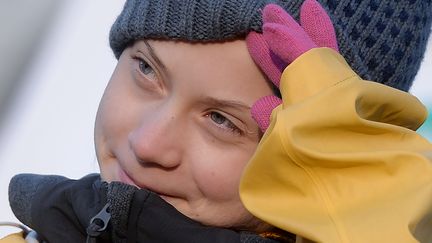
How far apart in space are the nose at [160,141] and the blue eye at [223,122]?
51 millimetres

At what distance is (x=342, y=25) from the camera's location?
3.43ft

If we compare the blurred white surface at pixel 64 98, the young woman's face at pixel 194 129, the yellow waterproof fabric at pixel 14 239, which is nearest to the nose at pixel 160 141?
the young woman's face at pixel 194 129

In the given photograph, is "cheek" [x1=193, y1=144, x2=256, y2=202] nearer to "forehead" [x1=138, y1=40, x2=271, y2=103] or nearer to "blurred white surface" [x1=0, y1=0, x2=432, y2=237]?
"forehead" [x1=138, y1=40, x2=271, y2=103]

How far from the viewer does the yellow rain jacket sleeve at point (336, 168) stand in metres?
0.86

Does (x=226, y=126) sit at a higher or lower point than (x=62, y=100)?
higher

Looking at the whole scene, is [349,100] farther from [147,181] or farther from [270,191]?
[147,181]

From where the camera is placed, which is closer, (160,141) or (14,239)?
(160,141)

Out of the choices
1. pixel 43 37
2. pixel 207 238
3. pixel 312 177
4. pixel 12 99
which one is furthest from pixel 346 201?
pixel 43 37

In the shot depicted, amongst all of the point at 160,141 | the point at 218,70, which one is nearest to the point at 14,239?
the point at 160,141

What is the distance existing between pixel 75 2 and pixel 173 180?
57.5 inches

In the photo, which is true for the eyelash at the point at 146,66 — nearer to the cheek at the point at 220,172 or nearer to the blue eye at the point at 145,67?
the blue eye at the point at 145,67

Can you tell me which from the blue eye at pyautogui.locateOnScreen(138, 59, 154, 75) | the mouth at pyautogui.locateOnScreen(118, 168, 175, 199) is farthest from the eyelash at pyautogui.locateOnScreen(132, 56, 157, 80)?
the mouth at pyautogui.locateOnScreen(118, 168, 175, 199)

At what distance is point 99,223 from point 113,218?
2cm

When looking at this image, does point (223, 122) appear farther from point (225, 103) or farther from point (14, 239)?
point (14, 239)
